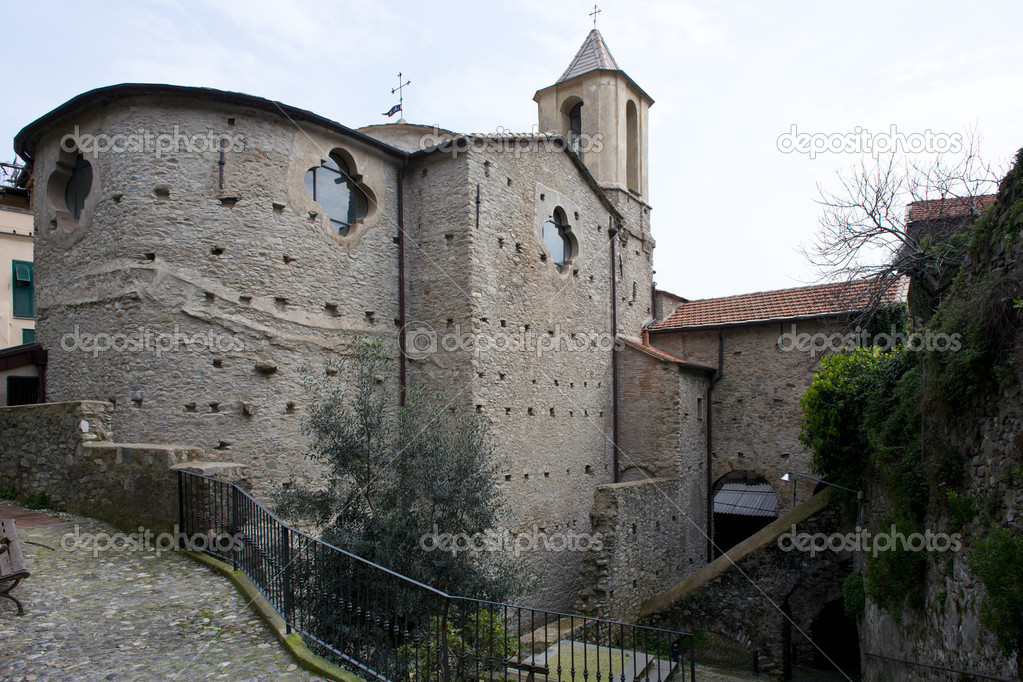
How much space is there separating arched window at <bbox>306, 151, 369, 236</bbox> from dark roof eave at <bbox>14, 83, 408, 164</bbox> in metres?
0.65

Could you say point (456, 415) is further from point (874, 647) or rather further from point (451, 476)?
point (874, 647)

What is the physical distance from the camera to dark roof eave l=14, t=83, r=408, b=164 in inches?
403

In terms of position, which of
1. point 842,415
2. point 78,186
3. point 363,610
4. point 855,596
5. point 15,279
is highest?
point 78,186

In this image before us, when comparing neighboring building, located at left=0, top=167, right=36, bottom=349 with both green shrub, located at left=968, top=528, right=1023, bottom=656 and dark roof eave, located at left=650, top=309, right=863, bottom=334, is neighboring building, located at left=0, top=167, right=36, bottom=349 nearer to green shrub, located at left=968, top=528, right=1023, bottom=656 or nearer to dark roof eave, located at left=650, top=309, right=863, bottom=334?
dark roof eave, located at left=650, top=309, right=863, bottom=334

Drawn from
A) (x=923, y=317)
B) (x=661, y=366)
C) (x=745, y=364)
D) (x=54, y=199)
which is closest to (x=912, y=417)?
(x=923, y=317)

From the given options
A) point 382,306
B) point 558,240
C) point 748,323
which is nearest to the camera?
point 382,306

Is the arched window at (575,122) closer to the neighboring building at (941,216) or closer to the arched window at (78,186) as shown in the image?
the neighboring building at (941,216)

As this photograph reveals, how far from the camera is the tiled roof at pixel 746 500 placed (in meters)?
18.1

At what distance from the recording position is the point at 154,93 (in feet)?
33.7

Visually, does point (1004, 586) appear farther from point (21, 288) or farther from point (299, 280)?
point (21, 288)

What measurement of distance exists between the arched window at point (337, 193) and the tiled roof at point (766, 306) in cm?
963

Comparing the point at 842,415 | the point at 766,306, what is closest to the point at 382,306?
the point at 842,415

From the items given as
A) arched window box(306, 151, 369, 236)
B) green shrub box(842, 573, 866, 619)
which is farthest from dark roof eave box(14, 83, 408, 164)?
green shrub box(842, 573, 866, 619)

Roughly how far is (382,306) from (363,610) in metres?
6.75
